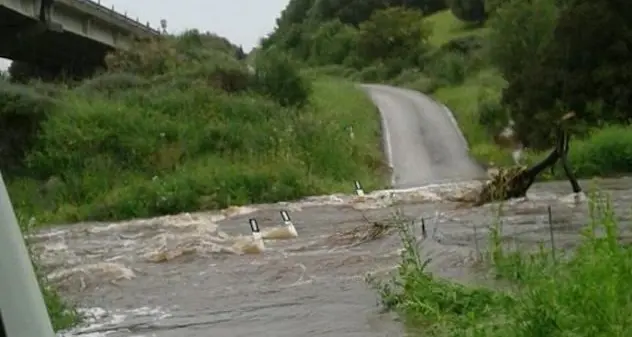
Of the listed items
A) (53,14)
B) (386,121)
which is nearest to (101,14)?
(53,14)

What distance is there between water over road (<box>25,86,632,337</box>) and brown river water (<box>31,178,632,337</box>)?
0.02 meters

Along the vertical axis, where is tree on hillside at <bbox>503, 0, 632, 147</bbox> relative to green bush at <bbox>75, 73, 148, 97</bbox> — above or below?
below

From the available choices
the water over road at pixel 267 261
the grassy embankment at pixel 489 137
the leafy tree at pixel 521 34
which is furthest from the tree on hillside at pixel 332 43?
the water over road at pixel 267 261

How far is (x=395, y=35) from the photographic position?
209 feet

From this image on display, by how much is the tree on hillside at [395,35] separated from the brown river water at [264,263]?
42.6 metres

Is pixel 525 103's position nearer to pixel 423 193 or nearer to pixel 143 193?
pixel 423 193

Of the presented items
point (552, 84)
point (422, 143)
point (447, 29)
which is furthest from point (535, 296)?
point (447, 29)

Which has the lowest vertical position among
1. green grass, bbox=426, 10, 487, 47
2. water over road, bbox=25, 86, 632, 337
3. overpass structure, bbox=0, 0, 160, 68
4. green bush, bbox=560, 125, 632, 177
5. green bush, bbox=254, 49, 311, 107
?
green bush, bbox=560, 125, 632, 177

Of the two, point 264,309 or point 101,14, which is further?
point 101,14

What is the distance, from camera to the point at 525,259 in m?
8.87

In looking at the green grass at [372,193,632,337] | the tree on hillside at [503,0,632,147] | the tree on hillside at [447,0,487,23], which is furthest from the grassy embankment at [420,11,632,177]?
the tree on hillside at [447,0,487,23]

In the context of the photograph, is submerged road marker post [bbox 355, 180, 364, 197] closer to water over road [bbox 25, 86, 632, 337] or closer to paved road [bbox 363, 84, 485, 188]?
water over road [bbox 25, 86, 632, 337]

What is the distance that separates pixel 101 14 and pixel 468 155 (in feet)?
57.2

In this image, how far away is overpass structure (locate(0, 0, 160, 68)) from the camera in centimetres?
3469
